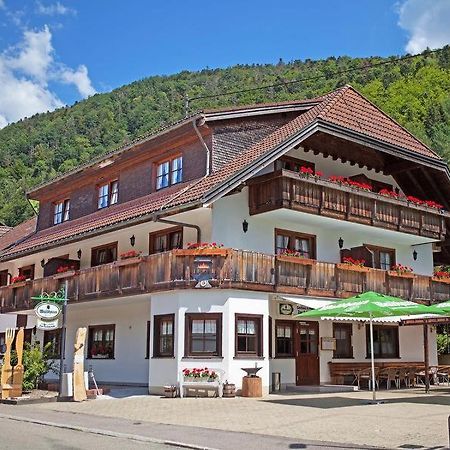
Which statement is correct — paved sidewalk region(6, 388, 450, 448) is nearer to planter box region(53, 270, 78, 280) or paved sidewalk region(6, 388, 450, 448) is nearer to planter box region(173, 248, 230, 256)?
planter box region(173, 248, 230, 256)

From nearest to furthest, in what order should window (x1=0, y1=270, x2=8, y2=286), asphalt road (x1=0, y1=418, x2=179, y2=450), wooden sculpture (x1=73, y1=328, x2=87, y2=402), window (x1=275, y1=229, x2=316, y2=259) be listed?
asphalt road (x1=0, y1=418, x2=179, y2=450), wooden sculpture (x1=73, y1=328, x2=87, y2=402), window (x1=275, y1=229, x2=316, y2=259), window (x1=0, y1=270, x2=8, y2=286)

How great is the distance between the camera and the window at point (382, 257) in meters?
26.3

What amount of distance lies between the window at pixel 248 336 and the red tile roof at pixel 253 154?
397cm

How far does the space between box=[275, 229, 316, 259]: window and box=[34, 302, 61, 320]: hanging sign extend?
7498 millimetres

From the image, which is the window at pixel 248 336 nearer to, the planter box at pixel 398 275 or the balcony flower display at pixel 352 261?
the balcony flower display at pixel 352 261

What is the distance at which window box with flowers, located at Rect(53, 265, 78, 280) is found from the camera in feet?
80.5

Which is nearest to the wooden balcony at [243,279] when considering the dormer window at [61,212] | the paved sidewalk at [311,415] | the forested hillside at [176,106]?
the paved sidewalk at [311,415]

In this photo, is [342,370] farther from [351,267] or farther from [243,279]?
[243,279]

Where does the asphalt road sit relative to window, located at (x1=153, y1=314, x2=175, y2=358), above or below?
below

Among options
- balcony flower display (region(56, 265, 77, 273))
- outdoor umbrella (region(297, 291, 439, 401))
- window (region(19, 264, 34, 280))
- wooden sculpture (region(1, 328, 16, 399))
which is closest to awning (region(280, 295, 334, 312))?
outdoor umbrella (region(297, 291, 439, 401))

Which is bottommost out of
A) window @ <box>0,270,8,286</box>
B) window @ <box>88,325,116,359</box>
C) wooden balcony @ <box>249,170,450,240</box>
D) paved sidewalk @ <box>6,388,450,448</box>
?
paved sidewalk @ <box>6,388,450,448</box>

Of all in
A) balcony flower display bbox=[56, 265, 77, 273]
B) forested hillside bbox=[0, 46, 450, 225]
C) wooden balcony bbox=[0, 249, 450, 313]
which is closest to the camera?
wooden balcony bbox=[0, 249, 450, 313]

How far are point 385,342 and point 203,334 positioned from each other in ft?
30.4

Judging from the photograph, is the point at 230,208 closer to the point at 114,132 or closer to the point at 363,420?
the point at 363,420
